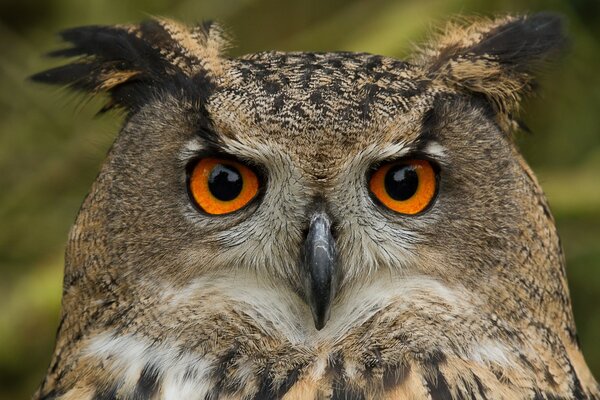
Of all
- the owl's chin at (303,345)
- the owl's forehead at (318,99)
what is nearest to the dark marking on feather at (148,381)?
the owl's chin at (303,345)

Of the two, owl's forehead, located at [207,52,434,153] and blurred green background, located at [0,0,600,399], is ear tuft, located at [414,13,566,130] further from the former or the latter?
blurred green background, located at [0,0,600,399]

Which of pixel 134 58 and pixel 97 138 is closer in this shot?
pixel 134 58

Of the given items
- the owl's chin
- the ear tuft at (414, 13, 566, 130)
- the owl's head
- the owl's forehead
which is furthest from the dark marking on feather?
the ear tuft at (414, 13, 566, 130)

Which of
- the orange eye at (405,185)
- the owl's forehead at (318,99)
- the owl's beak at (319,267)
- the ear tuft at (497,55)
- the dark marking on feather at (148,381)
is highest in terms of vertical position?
the ear tuft at (497,55)

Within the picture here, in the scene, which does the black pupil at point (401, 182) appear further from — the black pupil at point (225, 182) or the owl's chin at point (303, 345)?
the black pupil at point (225, 182)

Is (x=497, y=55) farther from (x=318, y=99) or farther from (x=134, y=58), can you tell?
(x=134, y=58)

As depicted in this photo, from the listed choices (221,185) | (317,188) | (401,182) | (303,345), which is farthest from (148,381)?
(401,182)

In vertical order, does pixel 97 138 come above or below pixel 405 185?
above
